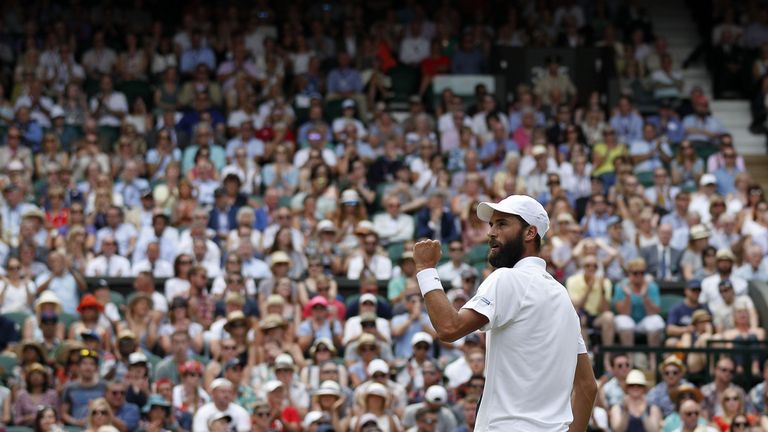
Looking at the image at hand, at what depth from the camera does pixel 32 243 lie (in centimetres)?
1546

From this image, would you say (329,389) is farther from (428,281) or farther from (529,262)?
(428,281)

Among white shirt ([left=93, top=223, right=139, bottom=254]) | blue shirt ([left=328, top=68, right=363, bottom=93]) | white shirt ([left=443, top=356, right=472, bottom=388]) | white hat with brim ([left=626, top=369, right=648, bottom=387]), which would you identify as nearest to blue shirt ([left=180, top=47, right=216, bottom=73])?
blue shirt ([left=328, top=68, right=363, bottom=93])

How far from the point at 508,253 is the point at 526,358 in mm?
406

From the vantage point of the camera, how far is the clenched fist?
5.84 meters

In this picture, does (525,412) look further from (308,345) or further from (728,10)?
(728,10)

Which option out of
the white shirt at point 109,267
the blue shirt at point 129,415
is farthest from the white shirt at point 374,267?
the blue shirt at point 129,415

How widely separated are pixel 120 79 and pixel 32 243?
475cm

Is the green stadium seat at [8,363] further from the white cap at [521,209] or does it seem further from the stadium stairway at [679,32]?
the stadium stairway at [679,32]

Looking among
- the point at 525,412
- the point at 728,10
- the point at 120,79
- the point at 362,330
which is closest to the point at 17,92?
the point at 120,79

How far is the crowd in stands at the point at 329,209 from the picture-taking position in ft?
42.6

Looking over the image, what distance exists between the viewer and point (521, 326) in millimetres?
5984

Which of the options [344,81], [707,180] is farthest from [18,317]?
[707,180]

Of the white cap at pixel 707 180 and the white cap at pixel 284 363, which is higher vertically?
the white cap at pixel 707 180

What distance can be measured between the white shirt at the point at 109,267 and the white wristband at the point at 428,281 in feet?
32.5
